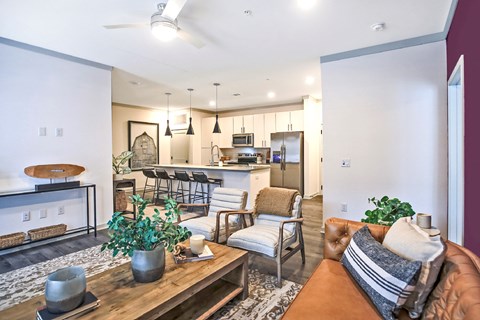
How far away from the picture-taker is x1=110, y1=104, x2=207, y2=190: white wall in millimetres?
7520

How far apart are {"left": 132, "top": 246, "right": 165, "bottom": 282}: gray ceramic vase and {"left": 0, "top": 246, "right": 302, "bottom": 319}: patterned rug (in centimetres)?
67

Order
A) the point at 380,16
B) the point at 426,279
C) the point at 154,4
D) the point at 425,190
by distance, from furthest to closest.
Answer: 1. the point at 425,190
2. the point at 380,16
3. the point at 154,4
4. the point at 426,279

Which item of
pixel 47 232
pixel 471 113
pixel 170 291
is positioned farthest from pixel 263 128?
pixel 170 291

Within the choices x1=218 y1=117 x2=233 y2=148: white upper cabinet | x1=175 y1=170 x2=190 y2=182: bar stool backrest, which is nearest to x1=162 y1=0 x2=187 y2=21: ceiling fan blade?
x1=175 y1=170 x2=190 y2=182: bar stool backrest

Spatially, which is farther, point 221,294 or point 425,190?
point 425,190

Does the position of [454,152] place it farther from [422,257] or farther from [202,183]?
[202,183]

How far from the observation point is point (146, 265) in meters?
1.68

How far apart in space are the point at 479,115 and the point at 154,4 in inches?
114

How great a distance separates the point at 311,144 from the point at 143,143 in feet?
16.9

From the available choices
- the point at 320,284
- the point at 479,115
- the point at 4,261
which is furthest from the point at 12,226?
the point at 479,115

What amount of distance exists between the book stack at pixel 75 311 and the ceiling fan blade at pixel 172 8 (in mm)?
2234

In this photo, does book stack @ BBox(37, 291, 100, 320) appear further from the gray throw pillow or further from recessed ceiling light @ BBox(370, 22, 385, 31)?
recessed ceiling light @ BBox(370, 22, 385, 31)

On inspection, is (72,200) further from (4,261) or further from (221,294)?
(221,294)

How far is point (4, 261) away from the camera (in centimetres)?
304
